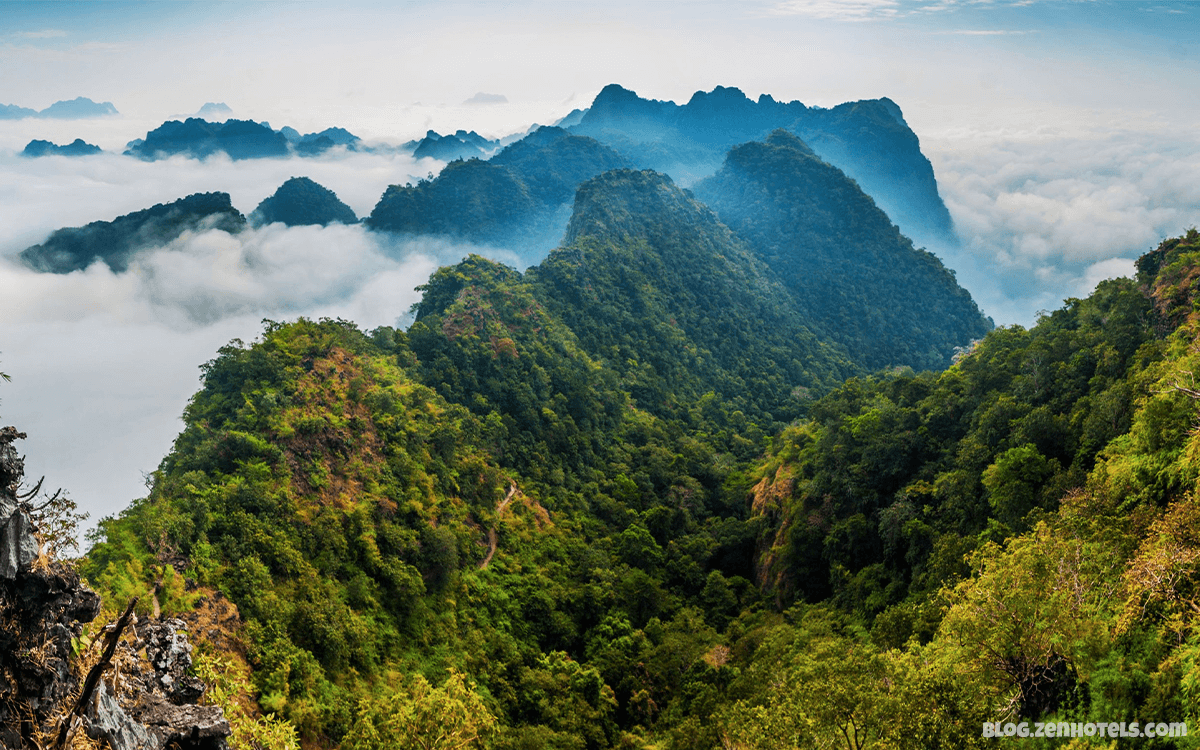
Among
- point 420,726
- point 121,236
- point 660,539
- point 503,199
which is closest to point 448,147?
point 503,199

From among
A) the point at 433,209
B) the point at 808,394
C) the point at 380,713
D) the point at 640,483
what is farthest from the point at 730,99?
the point at 380,713

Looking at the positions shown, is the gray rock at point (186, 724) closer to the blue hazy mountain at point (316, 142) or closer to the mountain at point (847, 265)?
the mountain at point (847, 265)

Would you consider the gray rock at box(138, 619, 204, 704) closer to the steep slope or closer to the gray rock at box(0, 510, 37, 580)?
the gray rock at box(0, 510, 37, 580)

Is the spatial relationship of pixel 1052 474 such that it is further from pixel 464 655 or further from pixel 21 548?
pixel 21 548

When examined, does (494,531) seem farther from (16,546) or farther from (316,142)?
(316,142)

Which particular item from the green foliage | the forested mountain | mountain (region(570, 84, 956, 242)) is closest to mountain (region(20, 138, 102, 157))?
mountain (region(570, 84, 956, 242))

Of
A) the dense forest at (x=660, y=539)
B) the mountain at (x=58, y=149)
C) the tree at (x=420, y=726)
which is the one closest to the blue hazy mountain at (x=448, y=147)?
the mountain at (x=58, y=149)
